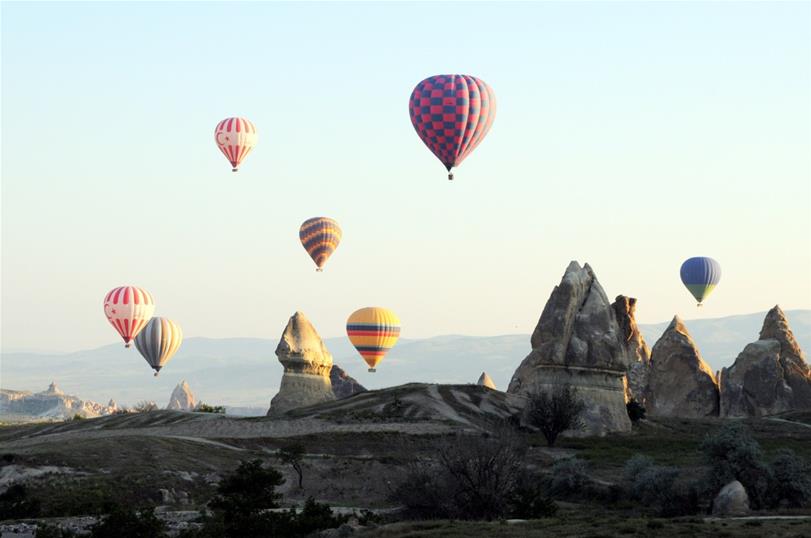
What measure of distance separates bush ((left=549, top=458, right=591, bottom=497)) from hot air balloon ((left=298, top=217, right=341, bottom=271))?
6146 centimetres

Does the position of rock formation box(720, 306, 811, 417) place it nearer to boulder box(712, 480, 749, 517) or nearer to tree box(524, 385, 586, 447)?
tree box(524, 385, 586, 447)

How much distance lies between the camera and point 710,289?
13525cm

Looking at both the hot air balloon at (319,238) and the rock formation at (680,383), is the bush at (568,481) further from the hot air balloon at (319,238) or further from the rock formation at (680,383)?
the hot air balloon at (319,238)

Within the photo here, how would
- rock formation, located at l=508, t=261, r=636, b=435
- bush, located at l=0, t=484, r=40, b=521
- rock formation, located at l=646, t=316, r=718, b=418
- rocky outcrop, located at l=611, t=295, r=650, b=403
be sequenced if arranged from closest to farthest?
bush, located at l=0, t=484, r=40, b=521
rock formation, located at l=508, t=261, r=636, b=435
rock formation, located at l=646, t=316, r=718, b=418
rocky outcrop, located at l=611, t=295, r=650, b=403

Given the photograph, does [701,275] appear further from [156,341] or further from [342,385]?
[156,341]

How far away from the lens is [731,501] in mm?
55250

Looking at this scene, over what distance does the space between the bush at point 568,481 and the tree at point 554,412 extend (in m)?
19.3

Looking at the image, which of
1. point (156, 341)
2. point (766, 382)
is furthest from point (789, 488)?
point (156, 341)

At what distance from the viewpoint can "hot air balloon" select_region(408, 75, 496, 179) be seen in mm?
100125

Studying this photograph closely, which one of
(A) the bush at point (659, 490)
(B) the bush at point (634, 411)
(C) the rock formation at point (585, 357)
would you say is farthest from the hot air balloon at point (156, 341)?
(A) the bush at point (659, 490)

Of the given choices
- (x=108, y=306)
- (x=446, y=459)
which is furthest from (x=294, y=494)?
(x=108, y=306)

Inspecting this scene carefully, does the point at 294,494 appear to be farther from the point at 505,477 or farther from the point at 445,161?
the point at 445,161

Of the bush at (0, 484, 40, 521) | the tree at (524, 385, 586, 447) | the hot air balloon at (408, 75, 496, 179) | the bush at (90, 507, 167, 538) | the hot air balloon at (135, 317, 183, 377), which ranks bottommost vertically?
the bush at (90, 507, 167, 538)

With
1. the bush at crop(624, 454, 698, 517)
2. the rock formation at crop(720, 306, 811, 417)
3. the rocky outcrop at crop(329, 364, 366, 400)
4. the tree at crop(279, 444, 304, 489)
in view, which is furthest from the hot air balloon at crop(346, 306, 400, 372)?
the bush at crop(624, 454, 698, 517)
